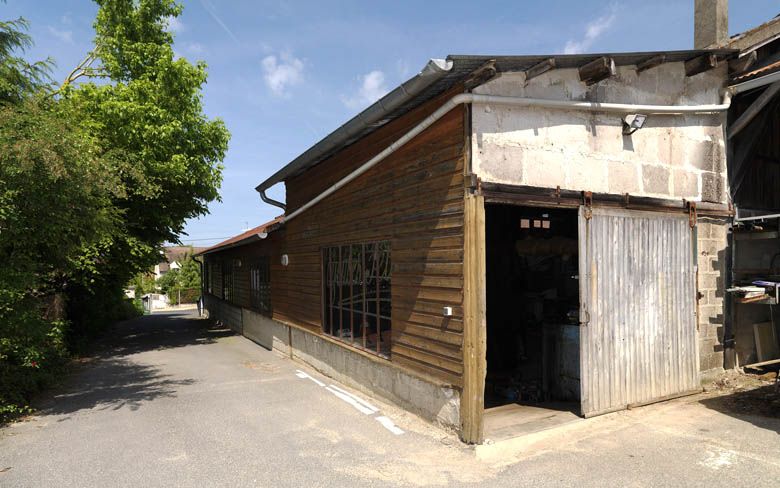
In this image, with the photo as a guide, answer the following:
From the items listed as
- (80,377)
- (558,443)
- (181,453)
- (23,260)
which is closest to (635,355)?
(558,443)

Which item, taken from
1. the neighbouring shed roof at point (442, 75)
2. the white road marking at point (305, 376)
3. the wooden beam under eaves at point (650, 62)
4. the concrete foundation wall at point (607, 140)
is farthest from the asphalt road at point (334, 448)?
the wooden beam under eaves at point (650, 62)

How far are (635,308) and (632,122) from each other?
2460 mm

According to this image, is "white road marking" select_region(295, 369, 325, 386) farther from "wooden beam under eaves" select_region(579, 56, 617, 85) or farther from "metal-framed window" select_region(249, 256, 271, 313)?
"wooden beam under eaves" select_region(579, 56, 617, 85)

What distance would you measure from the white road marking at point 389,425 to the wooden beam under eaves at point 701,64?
6419 millimetres

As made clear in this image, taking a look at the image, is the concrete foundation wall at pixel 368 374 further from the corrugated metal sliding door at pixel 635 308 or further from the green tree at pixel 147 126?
the green tree at pixel 147 126

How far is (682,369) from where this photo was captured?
6355 mm

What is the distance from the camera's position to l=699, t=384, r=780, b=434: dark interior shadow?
5.33 m

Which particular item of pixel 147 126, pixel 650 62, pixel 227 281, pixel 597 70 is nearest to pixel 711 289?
pixel 650 62

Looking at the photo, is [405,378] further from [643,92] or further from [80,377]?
[80,377]

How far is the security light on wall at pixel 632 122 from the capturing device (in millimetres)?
5887

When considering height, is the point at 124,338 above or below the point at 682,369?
below

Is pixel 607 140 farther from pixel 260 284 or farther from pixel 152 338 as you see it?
pixel 152 338

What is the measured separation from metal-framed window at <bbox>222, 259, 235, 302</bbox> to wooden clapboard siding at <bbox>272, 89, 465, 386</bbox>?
12.6 meters

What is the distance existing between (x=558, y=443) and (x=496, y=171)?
3130mm
